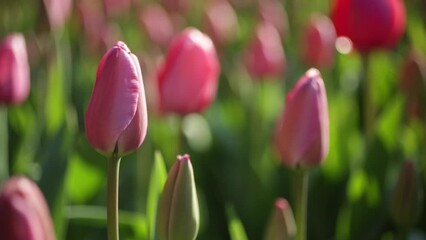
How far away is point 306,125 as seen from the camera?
0.70m

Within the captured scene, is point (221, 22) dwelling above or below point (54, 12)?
below

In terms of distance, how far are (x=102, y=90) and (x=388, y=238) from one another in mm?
436

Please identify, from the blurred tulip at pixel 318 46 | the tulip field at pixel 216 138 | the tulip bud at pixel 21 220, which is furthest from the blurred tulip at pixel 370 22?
the tulip bud at pixel 21 220

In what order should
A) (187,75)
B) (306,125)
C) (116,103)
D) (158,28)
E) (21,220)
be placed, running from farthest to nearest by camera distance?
(158,28), (187,75), (306,125), (116,103), (21,220)

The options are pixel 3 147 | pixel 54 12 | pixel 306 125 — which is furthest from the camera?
pixel 54 12

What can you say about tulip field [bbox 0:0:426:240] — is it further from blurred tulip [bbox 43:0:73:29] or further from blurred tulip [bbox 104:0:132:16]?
blurred tulip [bbox 104:0:132:16]

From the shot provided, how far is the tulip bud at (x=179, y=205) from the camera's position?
0.59m

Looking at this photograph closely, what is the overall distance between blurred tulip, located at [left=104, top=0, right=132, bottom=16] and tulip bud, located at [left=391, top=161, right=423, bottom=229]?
118cm

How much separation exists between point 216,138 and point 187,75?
0.92 ft

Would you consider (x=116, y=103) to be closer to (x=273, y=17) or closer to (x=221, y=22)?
(x=221, y=22)

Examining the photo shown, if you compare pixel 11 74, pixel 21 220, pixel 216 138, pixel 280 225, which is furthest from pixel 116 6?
pixel 21 220

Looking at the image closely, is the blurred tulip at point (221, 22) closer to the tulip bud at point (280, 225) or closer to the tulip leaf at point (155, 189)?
the tulip leaf at point (155, 189)

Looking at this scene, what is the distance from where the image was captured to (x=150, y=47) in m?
1.53

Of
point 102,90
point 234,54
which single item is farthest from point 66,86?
point 102,90
